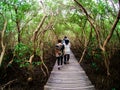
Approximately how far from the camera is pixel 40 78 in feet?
38.4

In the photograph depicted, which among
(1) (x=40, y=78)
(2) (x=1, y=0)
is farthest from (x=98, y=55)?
(2) (x=1, y=0)

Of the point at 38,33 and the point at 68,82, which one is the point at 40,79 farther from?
the point at 38,33

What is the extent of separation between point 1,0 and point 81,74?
5334mm

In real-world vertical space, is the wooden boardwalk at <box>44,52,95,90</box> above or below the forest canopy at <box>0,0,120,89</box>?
below

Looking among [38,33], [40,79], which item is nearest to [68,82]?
[40,79]

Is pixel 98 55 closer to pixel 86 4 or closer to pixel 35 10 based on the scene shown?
pixel 86 4

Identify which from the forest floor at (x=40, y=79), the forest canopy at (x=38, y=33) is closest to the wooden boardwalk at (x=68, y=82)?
the forest floor at (x=40, y=79)

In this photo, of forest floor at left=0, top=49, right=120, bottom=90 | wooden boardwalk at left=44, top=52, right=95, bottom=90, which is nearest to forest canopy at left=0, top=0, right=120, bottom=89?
forest floor at left=0, top=49, right=120, bottom=90

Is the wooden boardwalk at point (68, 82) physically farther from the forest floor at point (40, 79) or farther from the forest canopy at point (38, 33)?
the forest canopy at point (38, 33)

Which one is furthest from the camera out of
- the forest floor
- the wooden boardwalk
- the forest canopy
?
the forest floor

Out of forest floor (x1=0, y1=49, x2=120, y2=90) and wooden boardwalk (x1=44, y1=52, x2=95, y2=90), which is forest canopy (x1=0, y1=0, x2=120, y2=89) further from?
wooden boardwalk (x1=44, y1=52, x2=95, y2=90)

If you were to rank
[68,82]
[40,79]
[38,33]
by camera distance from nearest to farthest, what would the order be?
[68,82] → [40,79] → [38,33]

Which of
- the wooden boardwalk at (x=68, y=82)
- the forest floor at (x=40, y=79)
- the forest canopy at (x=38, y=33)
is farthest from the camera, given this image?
the forest floor at (x=40, y=79)

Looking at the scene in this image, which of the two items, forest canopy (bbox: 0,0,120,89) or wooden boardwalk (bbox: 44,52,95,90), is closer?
wooden boardwalk (bbox: 44,52,95,90)
